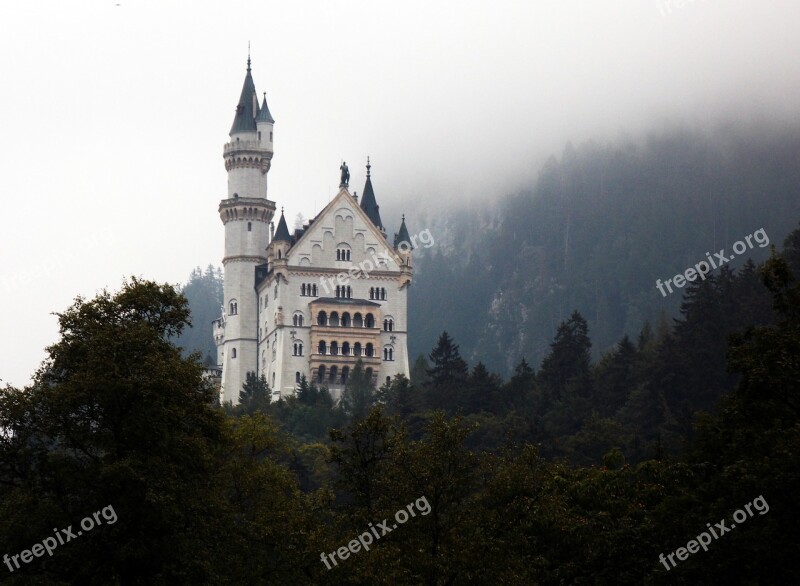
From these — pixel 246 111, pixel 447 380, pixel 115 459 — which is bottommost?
pixel 115 459

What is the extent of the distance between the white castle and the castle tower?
0.09 metres

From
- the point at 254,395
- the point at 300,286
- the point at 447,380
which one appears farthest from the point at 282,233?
the point at 447,380

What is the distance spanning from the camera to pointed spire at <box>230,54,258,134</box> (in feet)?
514

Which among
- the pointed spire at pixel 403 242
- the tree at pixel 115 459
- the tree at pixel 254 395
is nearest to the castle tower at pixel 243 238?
the tree at pixel 254 395

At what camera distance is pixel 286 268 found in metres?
149

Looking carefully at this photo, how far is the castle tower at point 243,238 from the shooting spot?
154500 mm

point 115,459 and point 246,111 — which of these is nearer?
point 115,459

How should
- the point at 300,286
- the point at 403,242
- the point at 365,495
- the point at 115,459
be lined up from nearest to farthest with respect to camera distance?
the point at 115,459, the point at 365,495, the point at 300,286, the point at 403,242

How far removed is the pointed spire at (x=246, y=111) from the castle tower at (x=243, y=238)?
159mm

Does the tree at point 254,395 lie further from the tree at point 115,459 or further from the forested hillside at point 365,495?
the tree at point 115,459

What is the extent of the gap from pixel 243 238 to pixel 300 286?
8.80m

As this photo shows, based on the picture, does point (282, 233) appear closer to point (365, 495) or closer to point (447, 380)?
point (447, 380)

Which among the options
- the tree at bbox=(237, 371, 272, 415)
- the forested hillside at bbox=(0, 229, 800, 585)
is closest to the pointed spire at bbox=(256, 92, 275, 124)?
the tree at bbox=(237, 371, 272, 415)

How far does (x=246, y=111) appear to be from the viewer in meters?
158
